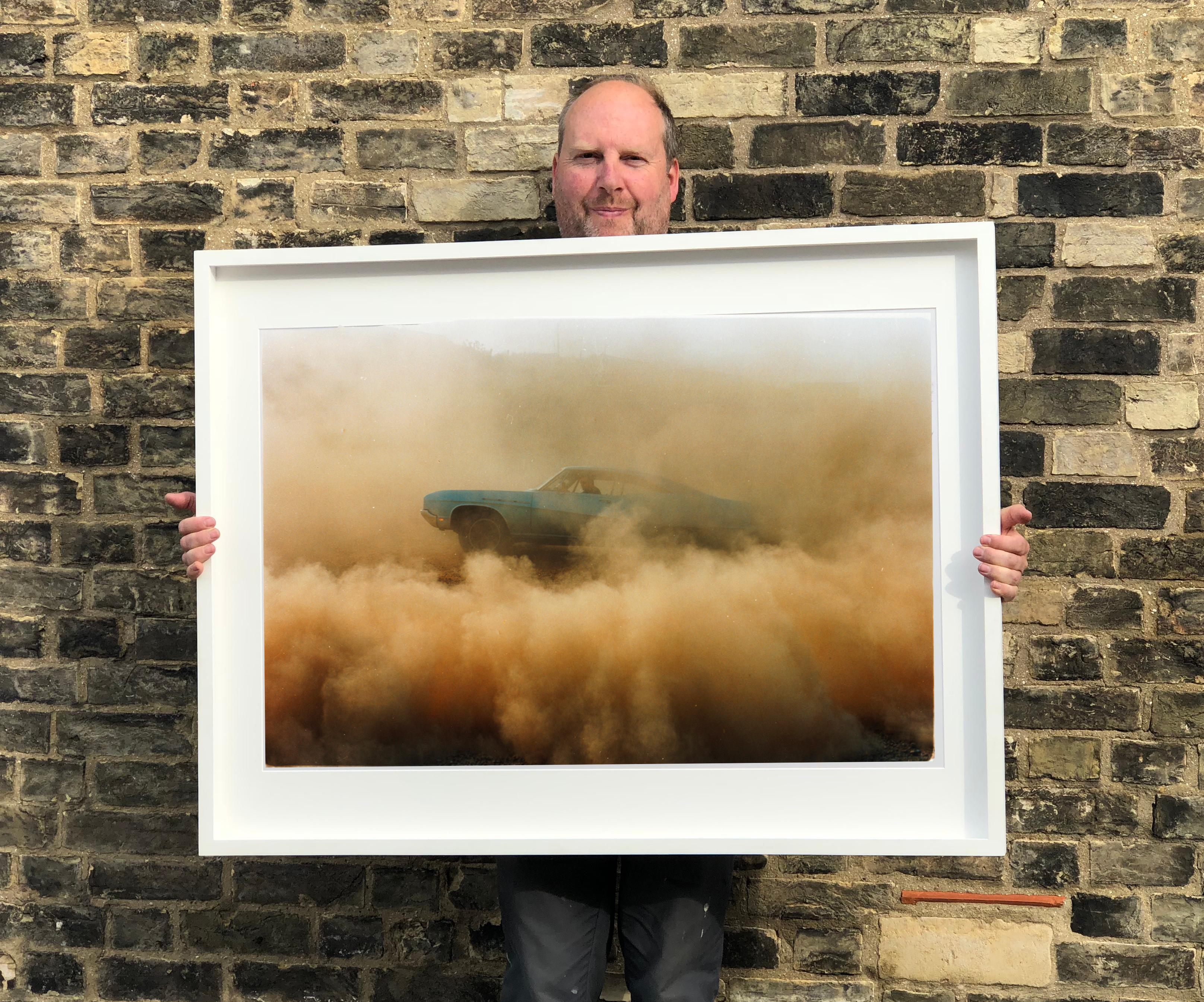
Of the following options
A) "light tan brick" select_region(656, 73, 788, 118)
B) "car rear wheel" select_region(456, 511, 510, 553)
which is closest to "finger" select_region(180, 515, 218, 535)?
"car rear wheel" select_region(456, 511, 510, 553)

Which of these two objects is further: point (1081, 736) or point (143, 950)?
point (143, 950)

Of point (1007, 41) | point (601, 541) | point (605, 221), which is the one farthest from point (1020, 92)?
point (601, 541)

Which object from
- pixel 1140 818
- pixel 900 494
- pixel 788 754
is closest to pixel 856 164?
pixel 900 494

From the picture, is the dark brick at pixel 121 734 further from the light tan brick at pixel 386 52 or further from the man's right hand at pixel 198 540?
the light tan brick at pixel 386 52

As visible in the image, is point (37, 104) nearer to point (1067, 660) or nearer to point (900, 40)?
point (900, 40)

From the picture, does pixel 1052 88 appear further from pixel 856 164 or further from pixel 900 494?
pixel 900 494

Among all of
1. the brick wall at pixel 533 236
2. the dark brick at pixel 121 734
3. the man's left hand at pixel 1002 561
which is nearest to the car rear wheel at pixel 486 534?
the man's left hand at pixel 1002 561

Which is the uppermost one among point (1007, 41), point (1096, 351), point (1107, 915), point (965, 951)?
point (1007, 41)
